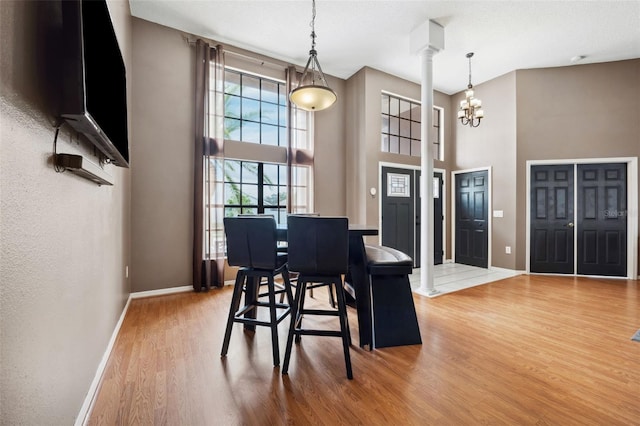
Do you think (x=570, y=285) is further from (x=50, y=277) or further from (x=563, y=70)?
(x=50, y=277)

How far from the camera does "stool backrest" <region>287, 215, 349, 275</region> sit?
1.92 meters

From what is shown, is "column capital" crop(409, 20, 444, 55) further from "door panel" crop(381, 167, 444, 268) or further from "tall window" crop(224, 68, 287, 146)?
"tall window" crop(224, 68, 287, 146)

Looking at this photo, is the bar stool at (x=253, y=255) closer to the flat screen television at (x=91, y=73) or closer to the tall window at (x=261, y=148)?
the flat screen television at (x=91, y=73)

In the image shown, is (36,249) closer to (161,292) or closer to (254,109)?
(161,292)

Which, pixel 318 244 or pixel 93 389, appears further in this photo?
pixel 318 244

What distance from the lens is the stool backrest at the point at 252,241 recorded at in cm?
210

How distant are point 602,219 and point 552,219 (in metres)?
0.71

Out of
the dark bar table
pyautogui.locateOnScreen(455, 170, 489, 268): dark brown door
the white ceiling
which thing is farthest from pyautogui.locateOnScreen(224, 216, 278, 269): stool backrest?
pyautogui.locateOnScreen(455, 170, 489, 268): dark brown door

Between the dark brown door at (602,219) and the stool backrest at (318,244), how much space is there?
536 cm

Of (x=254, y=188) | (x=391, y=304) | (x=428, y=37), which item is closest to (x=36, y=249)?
(x=391, y=304)

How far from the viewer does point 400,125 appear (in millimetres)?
5609

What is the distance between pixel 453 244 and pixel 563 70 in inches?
146

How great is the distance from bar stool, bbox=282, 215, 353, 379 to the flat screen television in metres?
1.15

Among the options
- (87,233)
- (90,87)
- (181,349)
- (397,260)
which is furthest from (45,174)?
(397,260)
